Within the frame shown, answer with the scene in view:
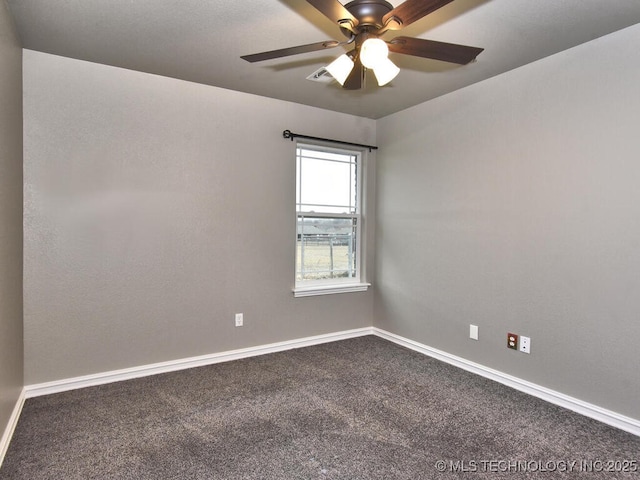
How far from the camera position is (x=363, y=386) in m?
2.90

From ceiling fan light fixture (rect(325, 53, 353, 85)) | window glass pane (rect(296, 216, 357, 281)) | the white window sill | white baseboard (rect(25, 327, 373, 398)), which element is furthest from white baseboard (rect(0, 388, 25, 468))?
ceiling fan light fixture (rect(325, 53, 353, 85))

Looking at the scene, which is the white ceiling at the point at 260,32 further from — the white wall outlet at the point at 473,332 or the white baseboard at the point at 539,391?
the white baseboard at the point at 539,391

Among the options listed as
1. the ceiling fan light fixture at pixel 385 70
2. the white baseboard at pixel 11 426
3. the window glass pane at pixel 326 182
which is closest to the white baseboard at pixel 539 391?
the window glass pane at pixel 326 182

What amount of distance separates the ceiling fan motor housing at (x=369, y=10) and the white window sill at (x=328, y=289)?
8.36 ft

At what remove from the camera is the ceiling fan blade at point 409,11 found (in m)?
1.53

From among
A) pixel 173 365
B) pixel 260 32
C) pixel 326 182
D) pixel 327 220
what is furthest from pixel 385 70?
pixel 173 365

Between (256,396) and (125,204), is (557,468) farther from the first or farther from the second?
(125,204)

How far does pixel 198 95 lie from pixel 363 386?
106 inches

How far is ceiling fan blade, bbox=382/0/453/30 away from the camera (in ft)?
5.03

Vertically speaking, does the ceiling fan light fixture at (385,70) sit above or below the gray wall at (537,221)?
above

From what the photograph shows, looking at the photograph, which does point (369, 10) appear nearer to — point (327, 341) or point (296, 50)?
point (296, 50)

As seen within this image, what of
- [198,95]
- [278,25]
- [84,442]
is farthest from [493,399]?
[198,95]

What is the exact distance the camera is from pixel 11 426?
2211 mm

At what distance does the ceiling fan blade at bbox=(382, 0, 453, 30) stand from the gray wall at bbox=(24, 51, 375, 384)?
2.03m
